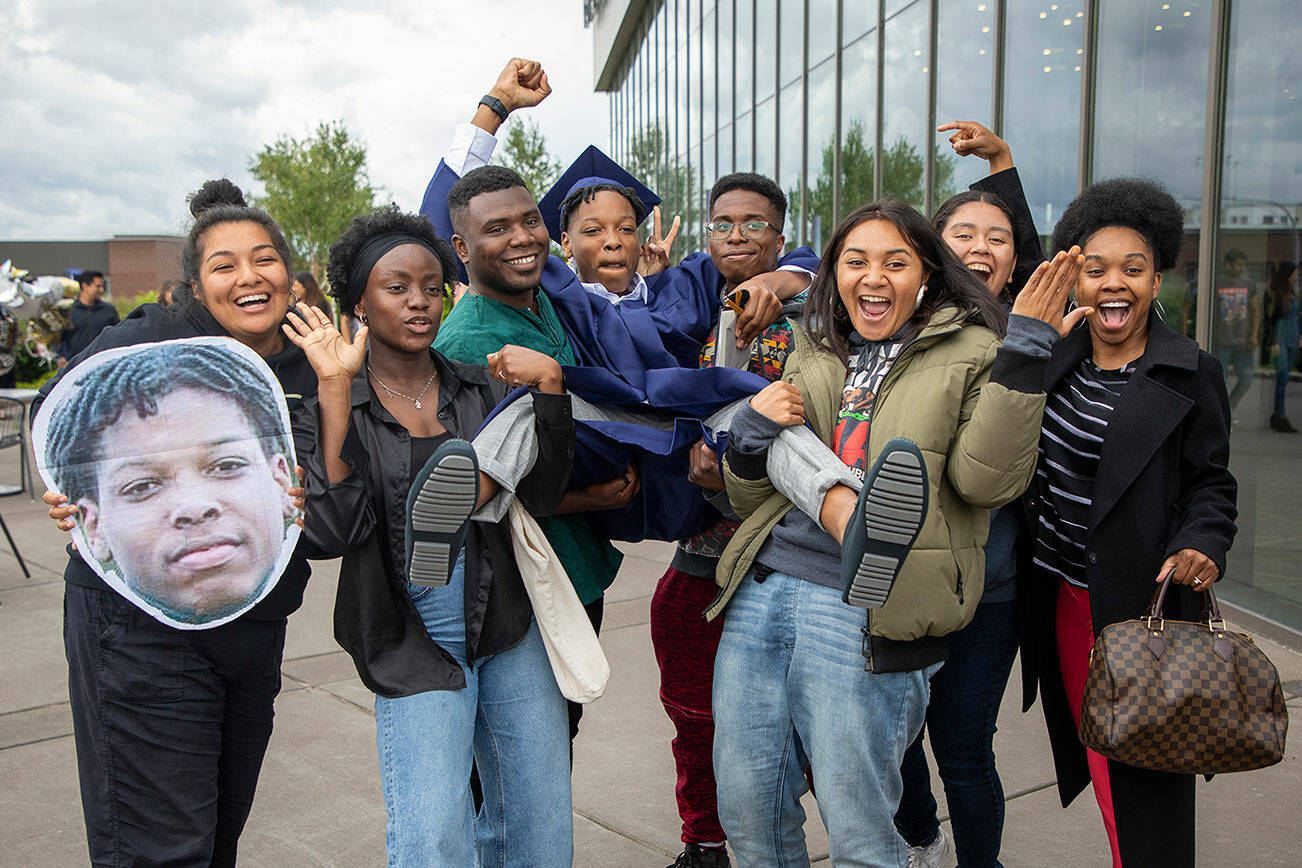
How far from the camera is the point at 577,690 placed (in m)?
2.37

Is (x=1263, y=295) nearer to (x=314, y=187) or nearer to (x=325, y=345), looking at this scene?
(x=325, y=345)

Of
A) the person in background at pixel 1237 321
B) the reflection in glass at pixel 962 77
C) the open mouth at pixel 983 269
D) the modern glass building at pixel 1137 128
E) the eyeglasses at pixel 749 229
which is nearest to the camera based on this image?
the open mouth at pixel 983 269

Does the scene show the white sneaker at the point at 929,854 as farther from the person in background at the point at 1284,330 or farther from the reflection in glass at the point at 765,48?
the reflection in glass at the point at 765,48

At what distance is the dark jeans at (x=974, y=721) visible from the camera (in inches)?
109

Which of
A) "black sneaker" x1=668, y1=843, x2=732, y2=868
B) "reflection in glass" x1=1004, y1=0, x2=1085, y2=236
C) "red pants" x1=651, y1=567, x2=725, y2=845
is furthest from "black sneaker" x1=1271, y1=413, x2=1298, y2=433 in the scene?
"black sneaker" x1=668, y1=843, x2=732, y2=868

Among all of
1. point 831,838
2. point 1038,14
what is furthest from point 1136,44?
point 831,838

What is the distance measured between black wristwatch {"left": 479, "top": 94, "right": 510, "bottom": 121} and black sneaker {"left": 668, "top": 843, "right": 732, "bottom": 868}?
2.38 metres

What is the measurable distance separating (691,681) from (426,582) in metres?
1.20

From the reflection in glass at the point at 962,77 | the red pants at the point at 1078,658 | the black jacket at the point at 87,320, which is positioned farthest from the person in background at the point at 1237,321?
the black jacket at the point at 87,320

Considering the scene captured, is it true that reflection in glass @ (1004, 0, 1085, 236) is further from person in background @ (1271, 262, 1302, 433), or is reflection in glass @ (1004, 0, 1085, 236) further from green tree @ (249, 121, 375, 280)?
green tree @ (249, 121, 375, 280)

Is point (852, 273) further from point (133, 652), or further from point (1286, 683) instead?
point (1286, 683)

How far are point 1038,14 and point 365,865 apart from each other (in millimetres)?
6668

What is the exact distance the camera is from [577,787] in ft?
12.7

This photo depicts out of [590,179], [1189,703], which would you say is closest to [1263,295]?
[1189,703]
